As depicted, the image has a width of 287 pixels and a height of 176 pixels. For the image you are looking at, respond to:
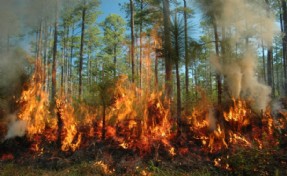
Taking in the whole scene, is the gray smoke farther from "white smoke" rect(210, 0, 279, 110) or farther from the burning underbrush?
"white smoke" rect(210, 0, 279, 110)

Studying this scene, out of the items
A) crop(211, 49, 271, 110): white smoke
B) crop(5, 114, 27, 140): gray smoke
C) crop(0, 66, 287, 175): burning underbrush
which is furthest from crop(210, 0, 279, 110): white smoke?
crop(5, 114, 27, 140): gray smoke

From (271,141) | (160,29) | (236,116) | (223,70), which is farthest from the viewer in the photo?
(223,70)

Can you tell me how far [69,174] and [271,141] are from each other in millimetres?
5650

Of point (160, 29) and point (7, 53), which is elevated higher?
point (160, 29)

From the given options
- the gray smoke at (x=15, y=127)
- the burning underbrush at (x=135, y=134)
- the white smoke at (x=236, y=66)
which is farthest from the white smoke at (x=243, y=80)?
the gray smoke at (x=15, y=127)

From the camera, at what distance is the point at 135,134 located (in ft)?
28.0

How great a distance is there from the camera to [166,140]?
8047 millimetres

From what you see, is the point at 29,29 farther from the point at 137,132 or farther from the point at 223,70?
the point at 223,70

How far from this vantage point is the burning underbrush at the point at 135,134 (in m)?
7.16

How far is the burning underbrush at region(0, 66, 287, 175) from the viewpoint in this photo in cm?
716

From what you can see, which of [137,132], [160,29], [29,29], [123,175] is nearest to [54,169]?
[123,175]

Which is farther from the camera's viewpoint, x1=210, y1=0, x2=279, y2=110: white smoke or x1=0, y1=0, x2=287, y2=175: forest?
x1=210, y1=0, x2=279, y2=110: white smoke

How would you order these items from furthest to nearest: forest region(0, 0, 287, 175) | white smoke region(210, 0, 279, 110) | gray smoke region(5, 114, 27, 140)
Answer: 1. white smoke region(210, 0, 279, 110)
2. gray smoke region(5, 114, 27, 140)
3. forest region(0, 0, 287, 175)

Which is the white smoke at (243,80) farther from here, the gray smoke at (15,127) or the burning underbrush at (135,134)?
the gray smoke at (15,127)
